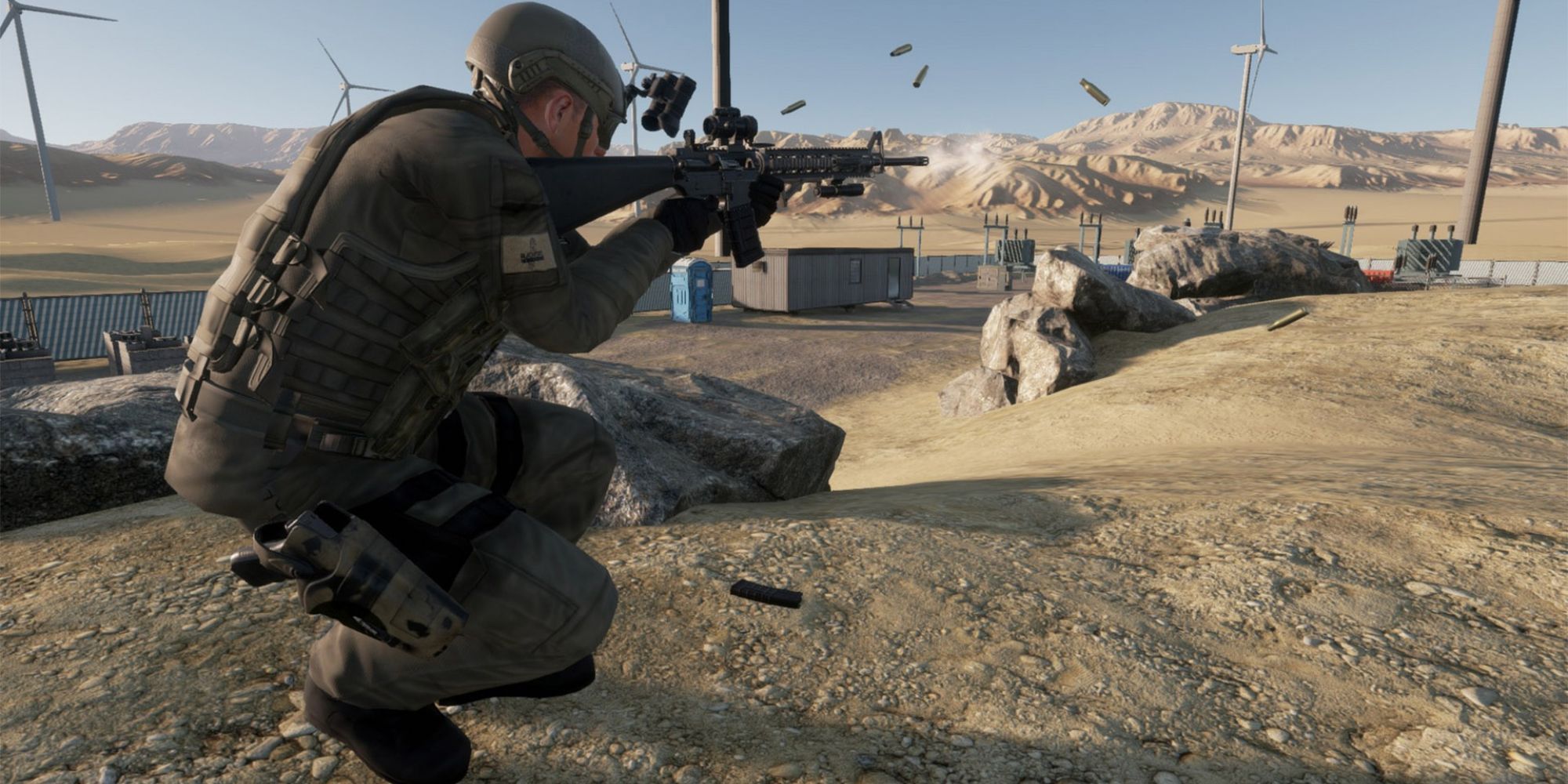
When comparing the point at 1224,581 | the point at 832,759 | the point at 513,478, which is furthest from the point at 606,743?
the point at 1224,581

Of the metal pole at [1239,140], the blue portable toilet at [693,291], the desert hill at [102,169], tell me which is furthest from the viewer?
the desert hill at [102,169]

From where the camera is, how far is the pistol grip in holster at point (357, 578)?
1519 millimetres

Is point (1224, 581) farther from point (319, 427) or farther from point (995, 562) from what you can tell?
point (319, 427)

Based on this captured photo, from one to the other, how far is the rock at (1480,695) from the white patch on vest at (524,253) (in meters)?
2.69

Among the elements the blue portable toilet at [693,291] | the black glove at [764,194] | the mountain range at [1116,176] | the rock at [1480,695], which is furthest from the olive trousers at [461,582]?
the mountain range at [1116,176]

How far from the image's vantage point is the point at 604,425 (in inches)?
167

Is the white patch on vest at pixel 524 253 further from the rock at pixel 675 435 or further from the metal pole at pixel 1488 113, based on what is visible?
the metal pole at pixel 1488 113

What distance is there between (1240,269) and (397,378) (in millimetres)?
12962

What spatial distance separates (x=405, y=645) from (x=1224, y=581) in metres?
2.70

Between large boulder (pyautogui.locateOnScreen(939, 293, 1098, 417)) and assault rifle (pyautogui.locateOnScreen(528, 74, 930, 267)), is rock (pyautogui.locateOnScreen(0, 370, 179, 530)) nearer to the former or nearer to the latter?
assault rifle (pyautogui.locateOnScreen(528, 74, 930, 267))

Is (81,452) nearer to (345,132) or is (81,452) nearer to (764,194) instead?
(345,132)

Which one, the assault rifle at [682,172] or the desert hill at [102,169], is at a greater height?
the desert hill at [102,169]

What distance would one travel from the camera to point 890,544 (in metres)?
3.25

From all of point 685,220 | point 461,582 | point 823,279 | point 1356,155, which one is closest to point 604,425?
point 685,220
